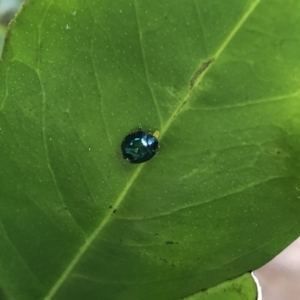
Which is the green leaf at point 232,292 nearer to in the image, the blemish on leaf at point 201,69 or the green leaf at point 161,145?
the green leaf at point 161,145

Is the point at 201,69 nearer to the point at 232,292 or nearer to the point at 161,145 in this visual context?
the point at 161,145

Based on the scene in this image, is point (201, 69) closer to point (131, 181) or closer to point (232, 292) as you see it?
point (131, 181)

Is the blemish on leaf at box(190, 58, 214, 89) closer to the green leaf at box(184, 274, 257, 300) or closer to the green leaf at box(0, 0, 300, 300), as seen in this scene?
the green leaf at box(0, 0, 300, 300)

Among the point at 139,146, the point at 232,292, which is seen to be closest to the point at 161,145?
the point at 139,146

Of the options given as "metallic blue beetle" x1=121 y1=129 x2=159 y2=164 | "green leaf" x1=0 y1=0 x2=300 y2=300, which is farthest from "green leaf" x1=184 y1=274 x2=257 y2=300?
"metallic blue beetle" x1=121 y1=129 x2=159 y2=164

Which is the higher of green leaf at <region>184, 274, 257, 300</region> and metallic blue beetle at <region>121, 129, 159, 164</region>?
metallic blue beetle at <region>121, 129, 159, 164</region>

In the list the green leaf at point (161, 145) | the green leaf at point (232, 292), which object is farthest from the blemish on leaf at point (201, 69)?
the green leaf at point (232, 292)

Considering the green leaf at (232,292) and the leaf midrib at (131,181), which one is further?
the green leaf at (232,292)

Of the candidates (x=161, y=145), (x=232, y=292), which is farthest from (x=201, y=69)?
(x=232, y=292)

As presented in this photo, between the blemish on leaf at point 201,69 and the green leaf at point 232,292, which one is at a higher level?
the blemish on leaf at point 201,69
